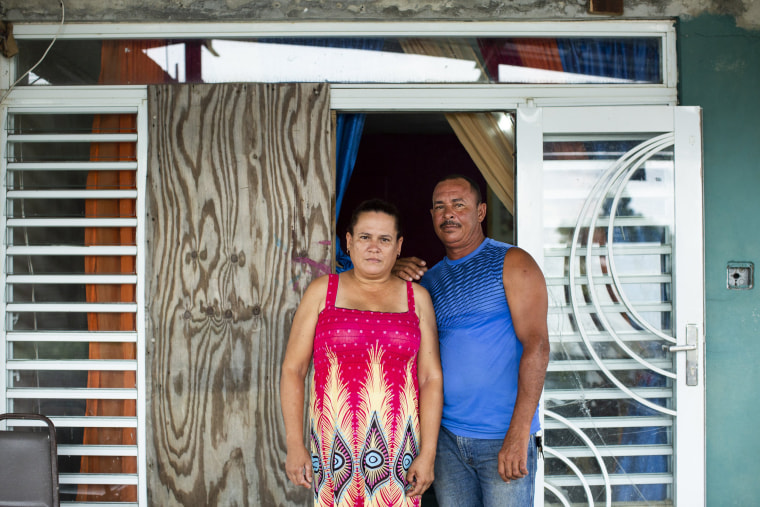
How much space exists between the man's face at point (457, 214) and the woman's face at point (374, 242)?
24cm

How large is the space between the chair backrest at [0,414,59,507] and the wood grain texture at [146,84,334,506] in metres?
0.43

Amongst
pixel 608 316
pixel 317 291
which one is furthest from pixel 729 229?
pixel 317 291

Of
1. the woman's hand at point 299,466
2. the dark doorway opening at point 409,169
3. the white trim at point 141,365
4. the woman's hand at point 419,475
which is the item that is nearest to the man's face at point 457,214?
the woman's hand at point 419,475

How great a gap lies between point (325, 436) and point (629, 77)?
7.51 ft

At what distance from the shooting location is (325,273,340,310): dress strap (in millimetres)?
2021

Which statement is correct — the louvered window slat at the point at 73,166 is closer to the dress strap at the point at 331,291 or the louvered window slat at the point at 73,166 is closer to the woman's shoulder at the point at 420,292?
the dress strap at the point at 331,291

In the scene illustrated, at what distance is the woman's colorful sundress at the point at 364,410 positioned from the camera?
1923 millimetres

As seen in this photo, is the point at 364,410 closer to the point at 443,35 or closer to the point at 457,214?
the point at 457,214

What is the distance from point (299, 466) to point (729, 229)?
2.30m

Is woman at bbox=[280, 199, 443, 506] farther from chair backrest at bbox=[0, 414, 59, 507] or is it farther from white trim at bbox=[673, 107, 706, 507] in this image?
white trim at bbox=[673, 107, 706, 507]

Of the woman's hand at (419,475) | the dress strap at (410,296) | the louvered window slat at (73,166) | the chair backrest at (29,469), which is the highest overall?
the louvered window slat at (73,166)

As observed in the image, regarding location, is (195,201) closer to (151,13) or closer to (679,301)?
(151,13)

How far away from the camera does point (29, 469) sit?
242cm

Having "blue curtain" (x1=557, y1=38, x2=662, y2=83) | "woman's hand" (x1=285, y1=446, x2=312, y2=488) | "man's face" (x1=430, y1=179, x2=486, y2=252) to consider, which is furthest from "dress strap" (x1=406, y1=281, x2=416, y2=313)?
"blue curtain" (x1=557, y1=38, x2=662, y2=83)
